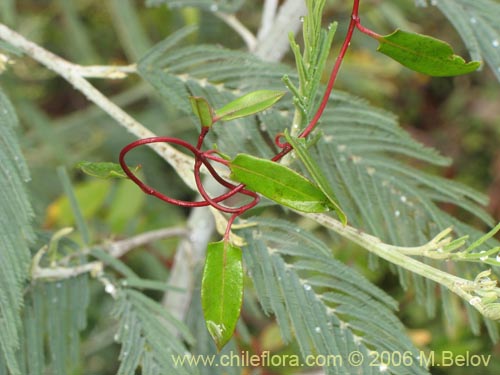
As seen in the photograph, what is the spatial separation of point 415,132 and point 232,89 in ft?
4.04

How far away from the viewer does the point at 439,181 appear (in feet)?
2.06

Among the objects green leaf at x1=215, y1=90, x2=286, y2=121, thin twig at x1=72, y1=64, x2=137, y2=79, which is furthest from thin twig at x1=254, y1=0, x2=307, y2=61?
green leaf at x1=215, y1=90, x2=286, y2=121

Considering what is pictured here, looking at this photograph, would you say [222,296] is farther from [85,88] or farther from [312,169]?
[85,88]

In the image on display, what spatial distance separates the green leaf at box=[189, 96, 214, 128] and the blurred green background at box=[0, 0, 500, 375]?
47cm

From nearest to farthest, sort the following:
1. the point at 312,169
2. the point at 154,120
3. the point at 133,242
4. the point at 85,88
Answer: the point at 312,169
the point at 85,88
the point at 133,242
the point at 154,120

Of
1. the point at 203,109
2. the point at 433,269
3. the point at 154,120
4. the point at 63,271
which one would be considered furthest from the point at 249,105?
the point at 154,120

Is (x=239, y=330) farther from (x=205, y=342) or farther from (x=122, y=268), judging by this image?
(x=122, y=268)

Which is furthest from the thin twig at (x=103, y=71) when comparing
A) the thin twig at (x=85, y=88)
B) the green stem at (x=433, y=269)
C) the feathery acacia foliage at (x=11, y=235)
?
the green stem at (x=433, y=269)

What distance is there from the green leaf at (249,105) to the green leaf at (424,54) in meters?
0.09

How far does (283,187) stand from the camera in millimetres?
404

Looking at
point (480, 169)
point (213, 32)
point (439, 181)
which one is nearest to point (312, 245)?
point (439, 181)

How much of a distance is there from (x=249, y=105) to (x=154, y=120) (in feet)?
3.44

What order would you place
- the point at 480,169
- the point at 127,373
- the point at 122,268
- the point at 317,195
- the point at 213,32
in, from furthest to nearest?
the point at 480,169
the point at 213,32
the point at 122,268
the point at 127,373
the point at 317,195

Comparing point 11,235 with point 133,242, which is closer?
point 11,235
